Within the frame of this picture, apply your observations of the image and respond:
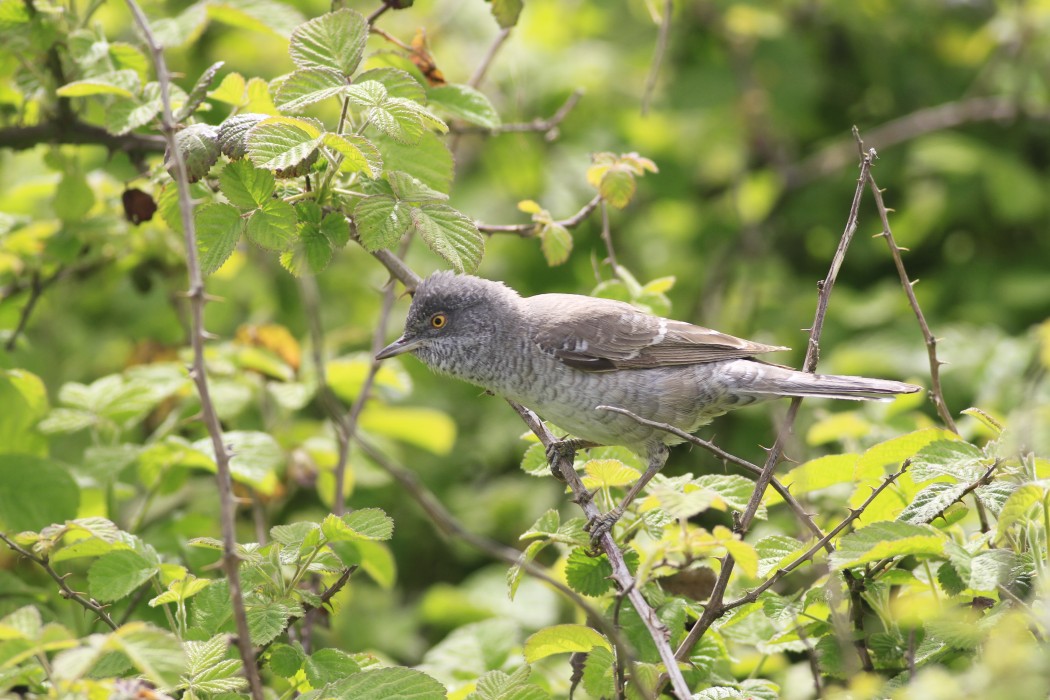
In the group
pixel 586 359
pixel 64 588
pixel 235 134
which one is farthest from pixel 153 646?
pixel 586 359

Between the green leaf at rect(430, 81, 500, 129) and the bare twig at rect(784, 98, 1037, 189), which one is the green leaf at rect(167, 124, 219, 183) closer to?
the green leaf at rect(430, 81, 500, 129)

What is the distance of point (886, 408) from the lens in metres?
4.23

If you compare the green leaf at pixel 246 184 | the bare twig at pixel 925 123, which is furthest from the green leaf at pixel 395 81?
the bare twig at pixel 925 123

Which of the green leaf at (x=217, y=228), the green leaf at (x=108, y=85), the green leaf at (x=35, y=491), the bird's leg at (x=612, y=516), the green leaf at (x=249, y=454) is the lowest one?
the green leaf at (x=35, y=491)

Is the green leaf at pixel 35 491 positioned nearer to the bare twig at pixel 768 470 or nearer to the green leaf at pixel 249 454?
the green leaf at pixel 249 454

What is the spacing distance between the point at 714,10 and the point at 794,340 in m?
2.34

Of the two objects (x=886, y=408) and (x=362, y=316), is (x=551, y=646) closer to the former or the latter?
(x=886, y=408)

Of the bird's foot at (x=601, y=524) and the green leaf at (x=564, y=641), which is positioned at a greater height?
the bird's foot at (x=601, y=524)

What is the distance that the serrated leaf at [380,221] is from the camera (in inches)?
114

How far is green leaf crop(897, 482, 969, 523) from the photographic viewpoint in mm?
2678

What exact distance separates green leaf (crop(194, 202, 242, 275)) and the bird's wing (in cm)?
144

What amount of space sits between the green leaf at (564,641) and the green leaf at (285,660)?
0.61 m

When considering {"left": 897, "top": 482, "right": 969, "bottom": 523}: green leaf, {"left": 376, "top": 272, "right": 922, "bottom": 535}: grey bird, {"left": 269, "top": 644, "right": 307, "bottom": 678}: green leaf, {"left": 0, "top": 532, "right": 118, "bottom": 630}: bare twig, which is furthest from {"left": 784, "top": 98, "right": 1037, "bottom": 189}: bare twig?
{"left": 0, "top": 532, "right": 118, "bottom": 630}: bare twig

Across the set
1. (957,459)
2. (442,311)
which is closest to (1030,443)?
(957,459)
